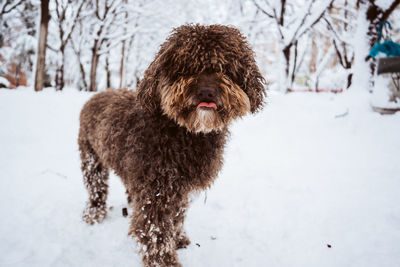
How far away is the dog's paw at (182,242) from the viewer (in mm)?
2678

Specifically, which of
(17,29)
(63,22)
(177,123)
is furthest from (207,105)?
(17,29)

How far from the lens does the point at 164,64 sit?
1975 mm

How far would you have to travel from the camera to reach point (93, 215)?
10.0ft

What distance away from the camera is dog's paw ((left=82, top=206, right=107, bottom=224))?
3045mm

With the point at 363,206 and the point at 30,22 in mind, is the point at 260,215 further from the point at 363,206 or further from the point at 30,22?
the point at 30,22

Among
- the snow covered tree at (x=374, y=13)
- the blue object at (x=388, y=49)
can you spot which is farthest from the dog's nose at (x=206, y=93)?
the snow covered tree at (x=374, y=13)

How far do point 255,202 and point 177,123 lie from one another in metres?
2.15

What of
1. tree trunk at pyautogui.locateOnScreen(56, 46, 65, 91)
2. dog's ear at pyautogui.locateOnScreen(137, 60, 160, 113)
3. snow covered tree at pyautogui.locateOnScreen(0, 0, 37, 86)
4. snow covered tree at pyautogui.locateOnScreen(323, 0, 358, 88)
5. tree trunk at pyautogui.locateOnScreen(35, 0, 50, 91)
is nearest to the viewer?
dog's ear at pyautogui.locateOnScreen(137, 60, 160, 113)

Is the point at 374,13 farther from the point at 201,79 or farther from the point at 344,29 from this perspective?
the point at 344,29

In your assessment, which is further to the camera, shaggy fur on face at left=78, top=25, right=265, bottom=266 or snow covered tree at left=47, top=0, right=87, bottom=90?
snow covered tree at left=47, top=0, right=87, bottom=90

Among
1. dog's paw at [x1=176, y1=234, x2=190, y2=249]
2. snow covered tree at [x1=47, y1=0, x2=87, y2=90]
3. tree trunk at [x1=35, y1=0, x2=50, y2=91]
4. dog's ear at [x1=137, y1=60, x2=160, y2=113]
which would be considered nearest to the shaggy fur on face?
dog's ear at [x1=137, y1=60, x2=160, y2=113]

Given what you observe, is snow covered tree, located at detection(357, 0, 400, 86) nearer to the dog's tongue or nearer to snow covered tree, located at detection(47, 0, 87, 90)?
the dog's tongue

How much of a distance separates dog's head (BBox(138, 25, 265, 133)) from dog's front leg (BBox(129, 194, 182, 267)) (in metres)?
0.78

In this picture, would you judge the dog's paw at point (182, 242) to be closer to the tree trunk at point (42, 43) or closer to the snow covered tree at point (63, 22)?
the tree trunk at point (42, 43)
